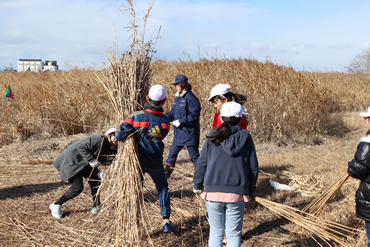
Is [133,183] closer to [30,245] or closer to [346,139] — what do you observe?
[30,245]

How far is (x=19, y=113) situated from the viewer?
837cm

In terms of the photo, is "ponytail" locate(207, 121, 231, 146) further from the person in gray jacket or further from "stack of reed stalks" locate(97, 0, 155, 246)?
the person in gray jacket

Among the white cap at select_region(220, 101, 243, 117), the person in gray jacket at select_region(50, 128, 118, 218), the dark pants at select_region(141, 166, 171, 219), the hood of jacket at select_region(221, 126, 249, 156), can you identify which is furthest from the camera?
the person in gray jacket at select_region(50, 128, 118, 218)

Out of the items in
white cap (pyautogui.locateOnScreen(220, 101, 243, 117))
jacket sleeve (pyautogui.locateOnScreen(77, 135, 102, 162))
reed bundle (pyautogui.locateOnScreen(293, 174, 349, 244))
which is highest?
white cap (pyautogui.locateOnScreen(220, 101, 243, 117))

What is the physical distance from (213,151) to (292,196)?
2.67m

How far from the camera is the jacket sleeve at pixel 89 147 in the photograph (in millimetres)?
3412

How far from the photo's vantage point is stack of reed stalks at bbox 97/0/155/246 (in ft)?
8.94

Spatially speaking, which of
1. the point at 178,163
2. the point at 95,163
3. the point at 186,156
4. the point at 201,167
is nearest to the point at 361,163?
the point at 201,167

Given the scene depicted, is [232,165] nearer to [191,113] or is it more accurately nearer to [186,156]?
[191,113]

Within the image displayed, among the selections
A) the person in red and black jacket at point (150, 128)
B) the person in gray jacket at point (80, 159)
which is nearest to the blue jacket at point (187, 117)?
the person in gray jacket at point (80, 159)

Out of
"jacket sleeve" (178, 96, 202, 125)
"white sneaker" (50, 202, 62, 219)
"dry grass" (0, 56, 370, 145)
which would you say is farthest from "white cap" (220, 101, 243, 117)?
"dry grass" (0, 56, 370, 145)

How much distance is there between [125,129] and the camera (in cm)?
271

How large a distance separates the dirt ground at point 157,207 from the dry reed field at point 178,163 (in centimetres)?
2

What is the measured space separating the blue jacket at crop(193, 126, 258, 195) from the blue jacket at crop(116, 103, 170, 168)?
81cm
